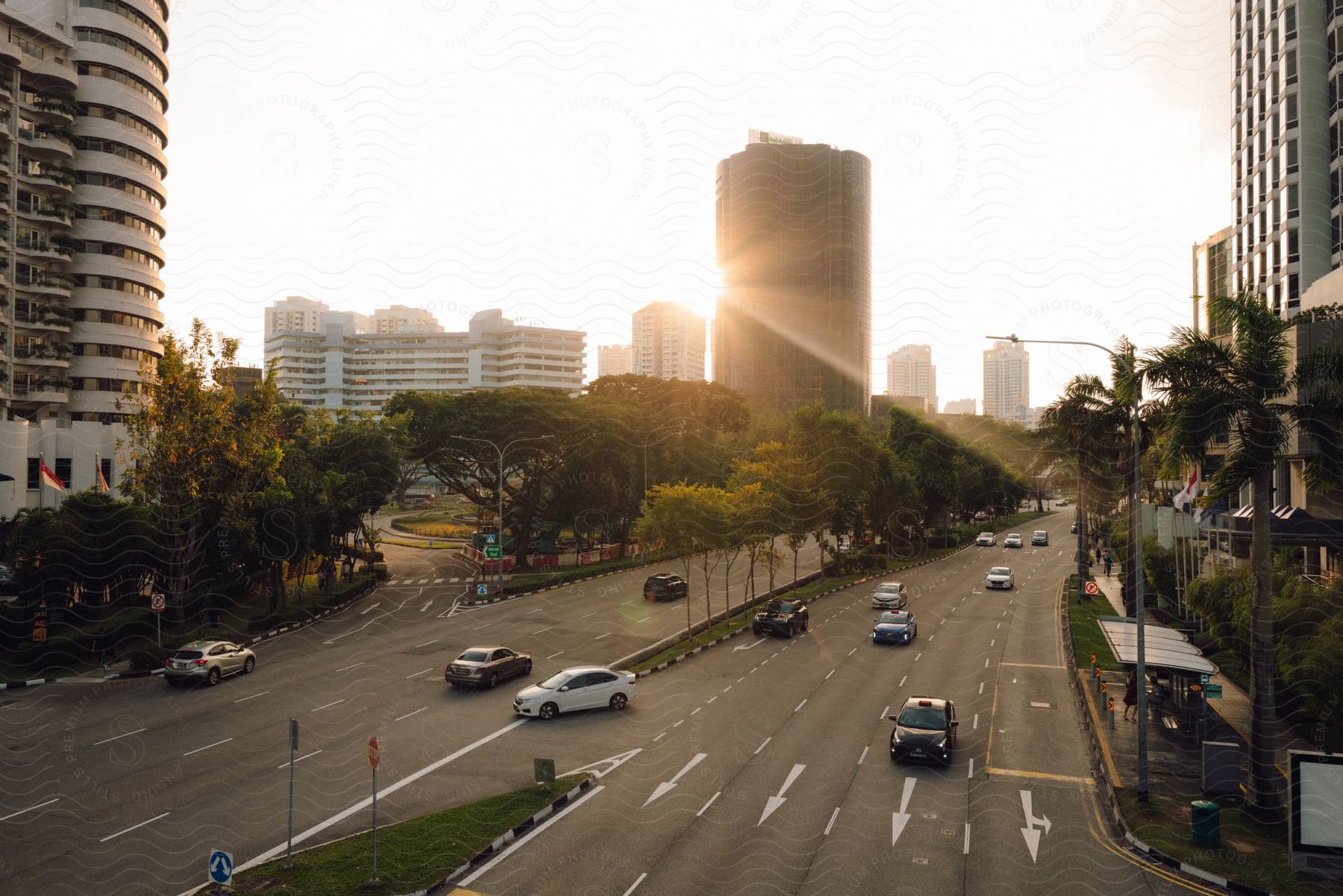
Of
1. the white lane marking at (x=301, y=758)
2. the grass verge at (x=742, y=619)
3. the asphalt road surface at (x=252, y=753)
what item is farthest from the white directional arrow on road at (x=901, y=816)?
the white lane marking at (x=301, y=758)

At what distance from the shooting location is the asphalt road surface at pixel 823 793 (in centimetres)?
1394

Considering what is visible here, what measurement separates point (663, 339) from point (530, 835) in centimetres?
17032

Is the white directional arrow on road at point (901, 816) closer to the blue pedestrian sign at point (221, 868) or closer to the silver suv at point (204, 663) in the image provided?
the blue pedestrian sign at point (221, 868)

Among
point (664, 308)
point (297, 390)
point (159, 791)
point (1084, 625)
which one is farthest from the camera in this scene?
point (664, 308)

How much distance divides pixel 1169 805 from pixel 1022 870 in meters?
5.29

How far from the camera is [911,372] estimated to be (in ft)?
630

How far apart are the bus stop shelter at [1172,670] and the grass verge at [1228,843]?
11.0 feet

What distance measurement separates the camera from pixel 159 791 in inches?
681

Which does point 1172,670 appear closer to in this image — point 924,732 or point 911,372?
point 924,732

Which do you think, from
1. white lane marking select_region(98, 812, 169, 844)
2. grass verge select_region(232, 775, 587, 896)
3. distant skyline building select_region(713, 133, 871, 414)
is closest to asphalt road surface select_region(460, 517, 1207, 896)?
grass verge select_region(232, 775, 587, 896)

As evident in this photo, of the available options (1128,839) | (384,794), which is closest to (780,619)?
(1128,839)

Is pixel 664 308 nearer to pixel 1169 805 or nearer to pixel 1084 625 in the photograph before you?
pixel 1084 625

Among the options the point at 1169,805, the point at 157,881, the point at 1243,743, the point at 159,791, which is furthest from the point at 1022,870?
the point at 159,791

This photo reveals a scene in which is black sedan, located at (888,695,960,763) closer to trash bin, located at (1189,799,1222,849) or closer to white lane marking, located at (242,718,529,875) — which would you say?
trash bin, located at (1189,799,1222,849)
